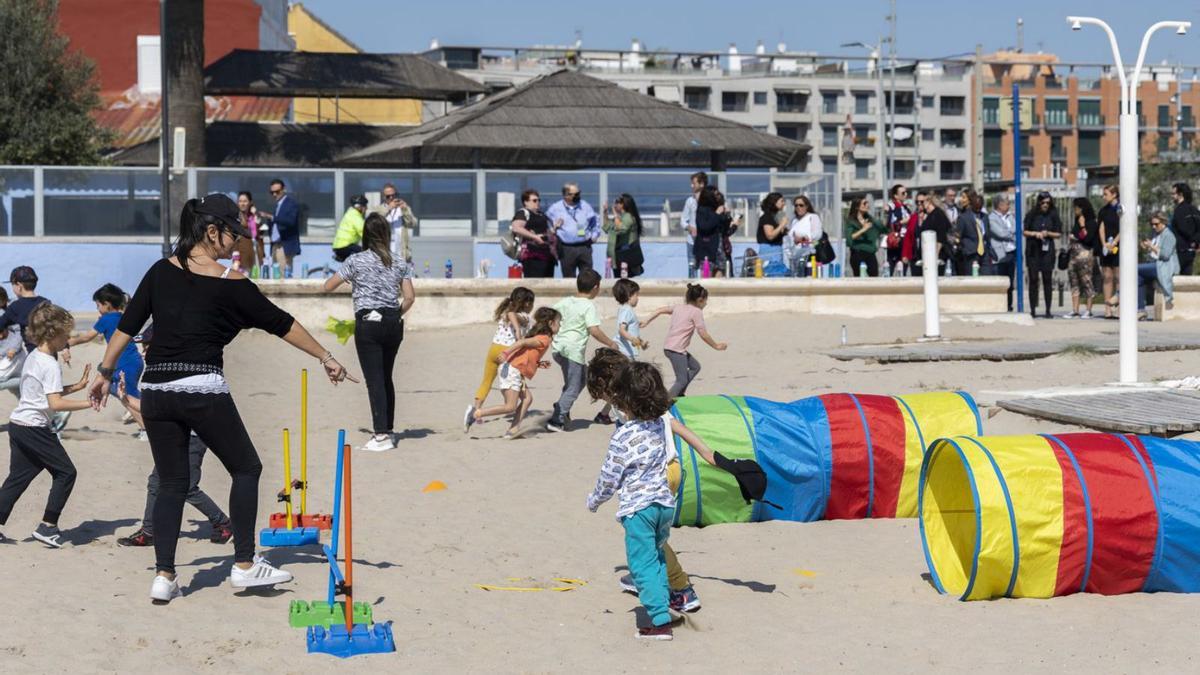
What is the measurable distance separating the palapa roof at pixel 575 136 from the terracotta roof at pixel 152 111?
15984 millimetres

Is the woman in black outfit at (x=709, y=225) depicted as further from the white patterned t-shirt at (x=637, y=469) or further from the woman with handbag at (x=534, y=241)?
the white patterned t-shirt at (x=637, y=469)

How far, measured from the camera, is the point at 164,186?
77.0 feet

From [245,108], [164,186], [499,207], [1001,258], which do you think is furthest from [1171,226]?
[245,108]

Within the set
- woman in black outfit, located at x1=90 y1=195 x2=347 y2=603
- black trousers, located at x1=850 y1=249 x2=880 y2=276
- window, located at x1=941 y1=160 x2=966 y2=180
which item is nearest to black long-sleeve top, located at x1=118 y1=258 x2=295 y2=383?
woman in black outfit, located at x1=90 y1=195 x2=347 y2=603

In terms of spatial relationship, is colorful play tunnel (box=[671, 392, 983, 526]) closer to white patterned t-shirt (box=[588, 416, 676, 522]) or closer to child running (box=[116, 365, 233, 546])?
white patterned t-shirt (box=[588, 416, 676, 522])

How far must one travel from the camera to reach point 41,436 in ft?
30.8

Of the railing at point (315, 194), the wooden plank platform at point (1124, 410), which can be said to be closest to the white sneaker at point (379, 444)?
the wooden plank platform at point (1124, 410)

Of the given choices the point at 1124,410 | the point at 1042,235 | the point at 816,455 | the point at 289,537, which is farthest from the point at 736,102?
the point at 289,537

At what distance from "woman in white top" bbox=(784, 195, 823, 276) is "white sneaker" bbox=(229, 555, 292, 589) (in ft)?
50.8

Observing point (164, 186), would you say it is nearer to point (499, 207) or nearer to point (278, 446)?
point (499, 207)

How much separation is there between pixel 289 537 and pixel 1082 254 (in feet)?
53.4

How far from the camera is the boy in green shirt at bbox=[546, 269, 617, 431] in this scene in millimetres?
13789

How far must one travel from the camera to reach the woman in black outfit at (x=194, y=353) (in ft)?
24.7

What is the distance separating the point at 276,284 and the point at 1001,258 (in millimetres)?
10340
